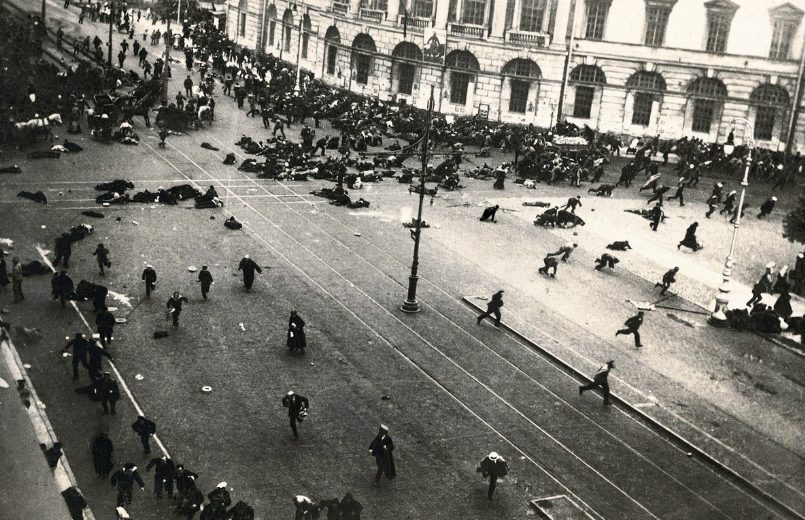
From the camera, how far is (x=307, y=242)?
3125 cm

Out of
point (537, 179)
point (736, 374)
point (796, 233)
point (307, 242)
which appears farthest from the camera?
point (537, 179)

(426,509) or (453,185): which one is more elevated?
(453,185)

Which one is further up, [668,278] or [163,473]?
[668,278]

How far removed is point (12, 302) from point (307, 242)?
10.9m

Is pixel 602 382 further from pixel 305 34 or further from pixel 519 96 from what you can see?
pixel 305 34

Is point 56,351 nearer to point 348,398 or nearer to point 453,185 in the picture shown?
point 348,398

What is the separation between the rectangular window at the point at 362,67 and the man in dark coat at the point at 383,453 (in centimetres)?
5083

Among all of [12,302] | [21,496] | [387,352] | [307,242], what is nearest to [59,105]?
[307,242]

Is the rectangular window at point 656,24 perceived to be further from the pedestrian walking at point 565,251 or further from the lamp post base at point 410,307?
the lamp post base at point 410,307

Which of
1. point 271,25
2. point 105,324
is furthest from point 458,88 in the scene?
point 105,324

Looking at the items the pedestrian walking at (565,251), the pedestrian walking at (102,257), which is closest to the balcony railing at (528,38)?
the pedestrian walking at (565,251)

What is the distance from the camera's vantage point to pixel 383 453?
655 inches

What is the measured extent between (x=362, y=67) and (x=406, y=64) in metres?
4.25

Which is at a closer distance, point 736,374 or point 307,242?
point 736,374
